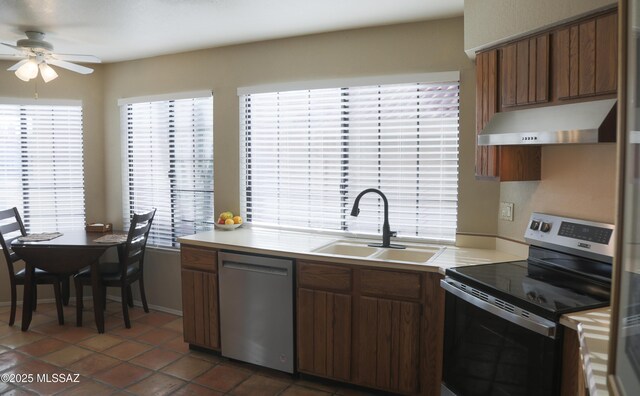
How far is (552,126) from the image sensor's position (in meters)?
→ 2.06

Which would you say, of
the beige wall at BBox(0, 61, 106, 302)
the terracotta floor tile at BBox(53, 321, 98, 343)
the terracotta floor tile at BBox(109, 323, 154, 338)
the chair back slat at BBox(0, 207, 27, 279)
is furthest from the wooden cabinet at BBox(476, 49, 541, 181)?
the chair back slat at BBox(0, 207, 27, 279)

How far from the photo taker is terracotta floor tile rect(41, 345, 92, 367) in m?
3.23

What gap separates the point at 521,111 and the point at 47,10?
2900mm

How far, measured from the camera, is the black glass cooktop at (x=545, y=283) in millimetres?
1810

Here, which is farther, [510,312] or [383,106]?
[383,106]

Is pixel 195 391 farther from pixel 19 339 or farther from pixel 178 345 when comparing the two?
pixel 19 339

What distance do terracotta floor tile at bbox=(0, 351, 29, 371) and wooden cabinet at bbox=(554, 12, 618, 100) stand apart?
381 cm

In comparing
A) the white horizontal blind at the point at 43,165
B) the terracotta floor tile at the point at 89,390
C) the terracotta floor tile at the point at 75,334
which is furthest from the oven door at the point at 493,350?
the white horizontal blind at the point at 43,165

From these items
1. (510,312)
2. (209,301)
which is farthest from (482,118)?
(209,301)

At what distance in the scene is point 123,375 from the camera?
3.06 m

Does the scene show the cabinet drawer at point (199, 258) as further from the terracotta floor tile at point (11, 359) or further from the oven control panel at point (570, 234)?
the oven control panel at point (570, 234)

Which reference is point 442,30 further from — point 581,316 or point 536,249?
point 581,316

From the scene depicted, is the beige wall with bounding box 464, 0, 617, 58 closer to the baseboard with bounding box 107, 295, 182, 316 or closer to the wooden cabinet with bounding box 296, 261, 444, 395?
the wooden cabinet with bounding box 296, 261, 444, 395

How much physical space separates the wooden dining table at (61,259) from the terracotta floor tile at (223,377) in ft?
4.19
